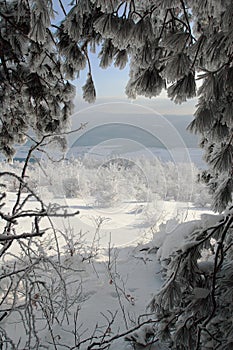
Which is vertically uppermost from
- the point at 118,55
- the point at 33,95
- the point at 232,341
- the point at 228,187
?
the point at 33,95

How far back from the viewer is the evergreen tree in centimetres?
91

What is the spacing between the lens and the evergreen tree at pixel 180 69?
914 millimetres

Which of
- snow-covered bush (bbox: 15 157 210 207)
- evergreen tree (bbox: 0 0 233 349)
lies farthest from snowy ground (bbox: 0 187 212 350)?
snow-covered bush (bbox: 15 157 210 207)

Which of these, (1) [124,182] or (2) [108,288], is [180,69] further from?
(1) [124,182]

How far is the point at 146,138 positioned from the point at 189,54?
591 centimetres

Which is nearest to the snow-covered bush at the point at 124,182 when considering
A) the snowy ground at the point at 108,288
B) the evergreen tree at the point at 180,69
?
the snowy ground at the point at 108,288

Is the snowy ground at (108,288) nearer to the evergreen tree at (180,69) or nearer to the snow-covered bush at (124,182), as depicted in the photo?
the evergreen tree at (180,69)

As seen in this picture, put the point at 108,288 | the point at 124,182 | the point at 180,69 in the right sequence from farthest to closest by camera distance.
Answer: the point at 124,182 < the point at 108,288 < the point at 180,69

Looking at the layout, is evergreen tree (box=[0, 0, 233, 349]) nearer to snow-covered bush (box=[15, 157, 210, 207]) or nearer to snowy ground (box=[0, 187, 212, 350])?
snowy ground (box=[0, 187, 212, 350])

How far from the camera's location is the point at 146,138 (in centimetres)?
679

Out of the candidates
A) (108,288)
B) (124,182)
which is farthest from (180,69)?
(124,182)

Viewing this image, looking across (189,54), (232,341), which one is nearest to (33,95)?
(189,54)

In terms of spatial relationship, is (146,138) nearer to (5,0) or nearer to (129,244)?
(129,244)

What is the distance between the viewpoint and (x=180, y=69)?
2.98 feet
